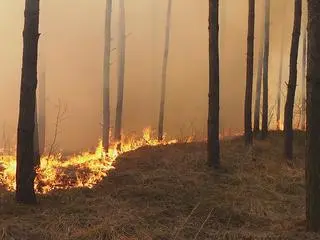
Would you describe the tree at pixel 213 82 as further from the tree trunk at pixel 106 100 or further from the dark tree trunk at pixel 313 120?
the tree trunk at pixel 106 100

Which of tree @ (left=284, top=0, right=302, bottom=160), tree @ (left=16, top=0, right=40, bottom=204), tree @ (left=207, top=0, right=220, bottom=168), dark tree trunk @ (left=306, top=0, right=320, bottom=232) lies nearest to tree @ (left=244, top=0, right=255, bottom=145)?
tree @ (left=284, top=0, right=302, bottom=160)

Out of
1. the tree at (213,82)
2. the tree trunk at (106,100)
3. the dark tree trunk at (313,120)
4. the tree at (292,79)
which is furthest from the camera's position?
the tree trunk at (106,100)

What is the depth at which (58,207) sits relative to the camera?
9.56 m

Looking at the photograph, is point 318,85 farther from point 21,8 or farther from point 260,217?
point 21,8

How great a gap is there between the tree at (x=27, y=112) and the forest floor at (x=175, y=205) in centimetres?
41

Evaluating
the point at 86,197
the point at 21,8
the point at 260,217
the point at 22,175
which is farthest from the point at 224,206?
the point at 21,8

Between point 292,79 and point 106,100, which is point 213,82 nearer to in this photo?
point 292,79

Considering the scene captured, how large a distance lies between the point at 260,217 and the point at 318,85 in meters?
2.96

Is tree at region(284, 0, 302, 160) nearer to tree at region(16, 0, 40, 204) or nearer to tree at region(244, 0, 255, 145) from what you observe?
tree at region(244, 0, 255, 145)

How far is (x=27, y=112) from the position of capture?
950cm

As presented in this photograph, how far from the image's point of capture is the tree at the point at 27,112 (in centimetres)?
948

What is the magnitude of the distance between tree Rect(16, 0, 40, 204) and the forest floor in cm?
41

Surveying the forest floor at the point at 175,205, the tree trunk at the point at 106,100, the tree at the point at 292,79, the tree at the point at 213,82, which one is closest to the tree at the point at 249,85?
the tree at the point at 292,79

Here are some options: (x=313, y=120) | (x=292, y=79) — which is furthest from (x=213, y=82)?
(x=313, y=120)
